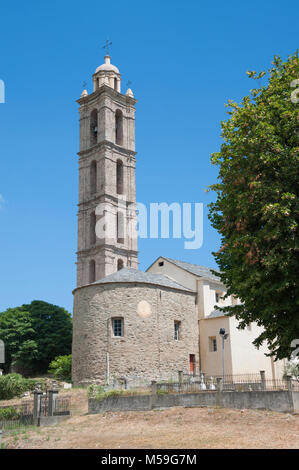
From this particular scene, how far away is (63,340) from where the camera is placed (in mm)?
47781

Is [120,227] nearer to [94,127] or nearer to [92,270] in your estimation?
[92,270]

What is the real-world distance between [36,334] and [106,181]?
65.3 ft

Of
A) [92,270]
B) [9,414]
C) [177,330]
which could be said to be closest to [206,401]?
[9,414]

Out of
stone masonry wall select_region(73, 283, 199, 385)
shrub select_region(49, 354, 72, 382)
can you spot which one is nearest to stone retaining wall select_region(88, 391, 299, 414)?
stone masonry wall select_region(73, 283, 199, 385)

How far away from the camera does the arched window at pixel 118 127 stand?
2517 inches

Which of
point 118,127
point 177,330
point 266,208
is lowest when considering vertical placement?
point 177,330

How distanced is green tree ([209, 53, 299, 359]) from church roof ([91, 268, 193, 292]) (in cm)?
1549

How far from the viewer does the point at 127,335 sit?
31.0 m

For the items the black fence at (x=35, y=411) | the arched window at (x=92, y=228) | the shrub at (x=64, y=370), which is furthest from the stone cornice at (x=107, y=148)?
the black fence at (x=35, y=411)

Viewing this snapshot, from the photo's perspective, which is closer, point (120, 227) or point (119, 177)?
point (120, 227)

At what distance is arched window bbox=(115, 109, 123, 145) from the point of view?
210ft

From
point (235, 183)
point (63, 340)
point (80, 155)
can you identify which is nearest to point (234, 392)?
point (235, 183)

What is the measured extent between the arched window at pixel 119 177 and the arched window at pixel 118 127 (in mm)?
3220

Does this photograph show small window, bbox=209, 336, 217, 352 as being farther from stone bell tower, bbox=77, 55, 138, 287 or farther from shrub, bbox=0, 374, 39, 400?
stone bell tower, bbox=77, 55, 138, 287
